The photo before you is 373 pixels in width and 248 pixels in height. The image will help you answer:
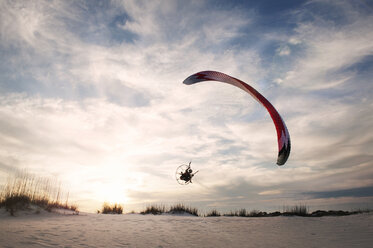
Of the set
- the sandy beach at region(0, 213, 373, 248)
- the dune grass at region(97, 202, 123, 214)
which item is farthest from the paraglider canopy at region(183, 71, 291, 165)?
the dune grass at region(97, 202, 123, 214)

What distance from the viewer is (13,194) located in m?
13.0

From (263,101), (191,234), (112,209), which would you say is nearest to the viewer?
(263,101)

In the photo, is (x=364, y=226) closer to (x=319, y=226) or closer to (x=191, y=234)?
(x=319, y=226)

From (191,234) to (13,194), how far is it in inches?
383

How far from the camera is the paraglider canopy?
7594mm

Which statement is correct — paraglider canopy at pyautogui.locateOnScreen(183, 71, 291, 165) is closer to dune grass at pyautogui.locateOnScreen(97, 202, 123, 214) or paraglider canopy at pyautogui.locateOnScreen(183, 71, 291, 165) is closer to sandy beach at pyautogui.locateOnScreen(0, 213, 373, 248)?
sandy beach at pyautogui.locateOnScreen(0, 213, 373, 248)

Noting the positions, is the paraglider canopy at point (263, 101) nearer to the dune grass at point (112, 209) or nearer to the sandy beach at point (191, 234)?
the sandy beach at point (191, 234)

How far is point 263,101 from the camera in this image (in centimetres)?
867

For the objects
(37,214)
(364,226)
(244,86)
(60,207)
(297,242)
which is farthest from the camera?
(60,207)

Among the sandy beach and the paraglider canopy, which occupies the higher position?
the paraglider canopy

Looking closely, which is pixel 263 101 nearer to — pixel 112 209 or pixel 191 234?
pixel 191 234

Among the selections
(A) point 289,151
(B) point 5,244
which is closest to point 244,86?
(A) point 289,151

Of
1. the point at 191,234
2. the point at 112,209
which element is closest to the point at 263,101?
the point at 191,234

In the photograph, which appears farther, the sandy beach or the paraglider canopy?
the paraglider canopy
